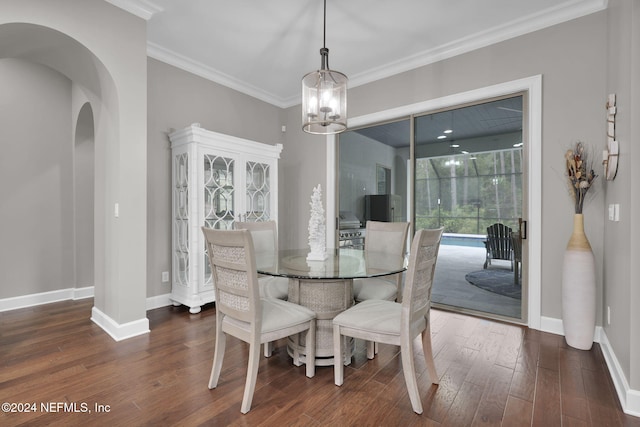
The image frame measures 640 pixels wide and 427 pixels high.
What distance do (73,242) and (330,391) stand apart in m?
3.73

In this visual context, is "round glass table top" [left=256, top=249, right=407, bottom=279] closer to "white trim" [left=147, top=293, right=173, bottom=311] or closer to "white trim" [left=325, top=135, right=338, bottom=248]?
"white trim" [left=325, top=135, right=338, bottom=248]

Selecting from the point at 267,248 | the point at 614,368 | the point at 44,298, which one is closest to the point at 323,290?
the point at 267,248

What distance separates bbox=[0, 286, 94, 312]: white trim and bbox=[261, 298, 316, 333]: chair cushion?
3.11m

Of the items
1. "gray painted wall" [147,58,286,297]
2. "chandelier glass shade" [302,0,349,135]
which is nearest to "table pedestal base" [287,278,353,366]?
"chandelier glass shade" [302,0,349,135]

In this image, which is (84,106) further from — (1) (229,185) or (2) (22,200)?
(1) (229,185)

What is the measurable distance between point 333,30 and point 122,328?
332cm

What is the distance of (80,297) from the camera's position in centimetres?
383

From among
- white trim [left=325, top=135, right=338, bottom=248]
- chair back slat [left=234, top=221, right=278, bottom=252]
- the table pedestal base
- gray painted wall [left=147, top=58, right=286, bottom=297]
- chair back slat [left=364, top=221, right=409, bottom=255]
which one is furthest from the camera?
white trim [left=325, top=135, right=338, bottom=248]

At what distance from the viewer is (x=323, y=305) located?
2209 mm

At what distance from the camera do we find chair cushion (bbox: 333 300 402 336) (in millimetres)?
1781

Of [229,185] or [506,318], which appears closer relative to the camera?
[506,318]

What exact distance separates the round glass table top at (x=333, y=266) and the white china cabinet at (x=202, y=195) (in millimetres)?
1142

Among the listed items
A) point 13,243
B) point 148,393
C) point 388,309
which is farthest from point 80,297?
point 388,309

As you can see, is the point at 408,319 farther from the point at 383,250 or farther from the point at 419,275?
the point at 383,250
